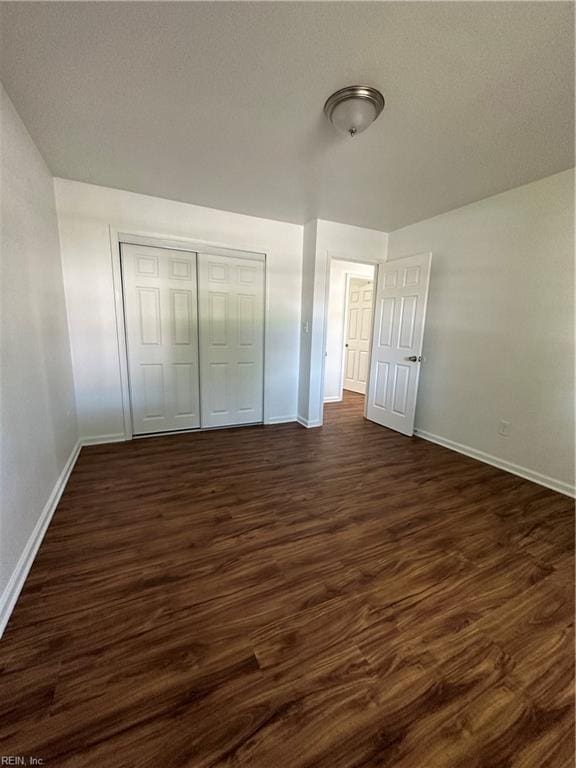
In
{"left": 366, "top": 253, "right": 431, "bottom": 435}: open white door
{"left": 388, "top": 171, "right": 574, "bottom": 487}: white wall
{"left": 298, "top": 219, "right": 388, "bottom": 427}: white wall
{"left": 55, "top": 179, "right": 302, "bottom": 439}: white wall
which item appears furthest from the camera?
{"left": 298, "top": 219, "right": 388, "bottom": 427}: white wall

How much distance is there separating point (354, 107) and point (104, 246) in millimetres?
2455

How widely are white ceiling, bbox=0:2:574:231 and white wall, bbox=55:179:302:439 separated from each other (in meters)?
0.27

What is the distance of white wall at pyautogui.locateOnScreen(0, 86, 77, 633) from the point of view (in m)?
1.38

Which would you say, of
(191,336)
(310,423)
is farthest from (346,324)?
(191,336)

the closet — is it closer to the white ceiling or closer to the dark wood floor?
the white ceiling

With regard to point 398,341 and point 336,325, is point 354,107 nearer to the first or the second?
point 398,341

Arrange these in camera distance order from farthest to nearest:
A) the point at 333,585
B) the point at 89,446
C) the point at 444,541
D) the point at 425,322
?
the point at 425,322 < the point at 89,446 < the point at 444,541 < the point at 333,585

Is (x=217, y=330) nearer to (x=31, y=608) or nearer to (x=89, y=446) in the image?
(x=89, y=446)

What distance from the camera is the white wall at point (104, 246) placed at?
272 centimetres

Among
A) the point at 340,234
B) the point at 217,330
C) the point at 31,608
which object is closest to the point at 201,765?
the point at 31,608

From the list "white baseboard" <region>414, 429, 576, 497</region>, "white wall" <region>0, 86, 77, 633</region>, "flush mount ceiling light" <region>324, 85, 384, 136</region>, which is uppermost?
"flush mount ceiling light" <region>324, 85, 384, 136</region>

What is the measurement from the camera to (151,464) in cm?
267

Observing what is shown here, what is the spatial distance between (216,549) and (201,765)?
865mm

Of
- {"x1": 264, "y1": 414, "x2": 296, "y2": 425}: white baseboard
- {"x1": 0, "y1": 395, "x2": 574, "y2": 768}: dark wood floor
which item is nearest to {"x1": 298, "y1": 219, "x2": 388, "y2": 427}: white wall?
{"x1": 264, "y1": 414, "x2": 296, "y2": 425}: white baseboard
